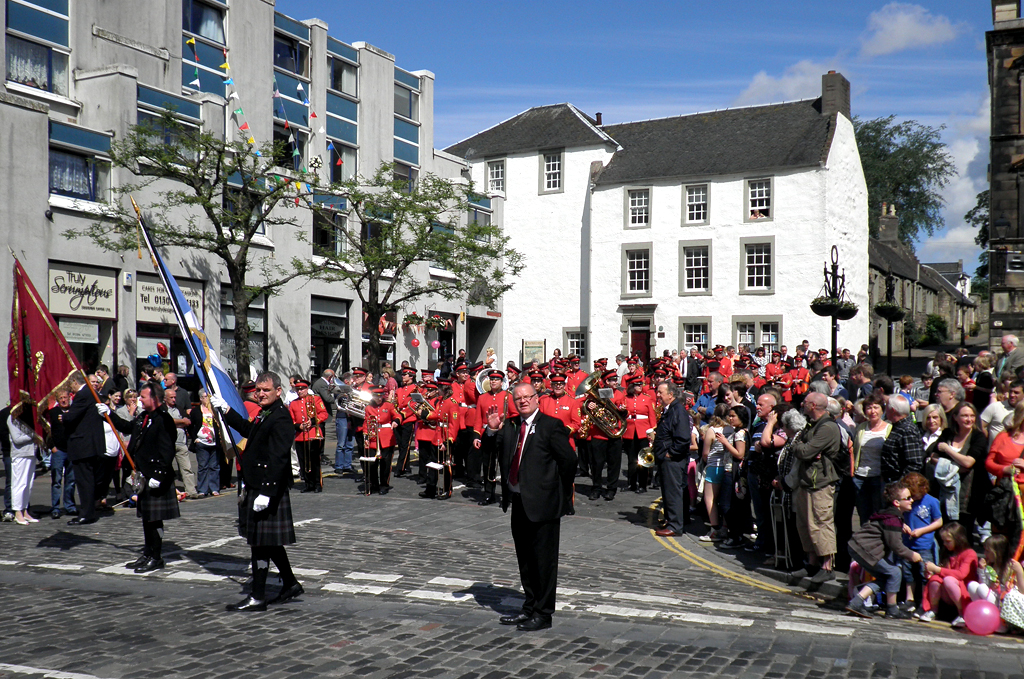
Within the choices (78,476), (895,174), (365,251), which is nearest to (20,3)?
(365,251)

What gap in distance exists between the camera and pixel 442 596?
29.4 feet

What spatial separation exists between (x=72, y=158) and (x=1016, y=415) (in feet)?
71.8

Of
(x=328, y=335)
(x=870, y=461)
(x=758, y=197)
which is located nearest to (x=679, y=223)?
(x=758, y=197)

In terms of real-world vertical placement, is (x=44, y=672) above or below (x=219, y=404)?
below

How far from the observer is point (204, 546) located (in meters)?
11.4

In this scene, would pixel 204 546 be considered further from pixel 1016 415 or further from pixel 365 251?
pixel 365 251

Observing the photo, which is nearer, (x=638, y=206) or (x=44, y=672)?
(x=44, y=672)

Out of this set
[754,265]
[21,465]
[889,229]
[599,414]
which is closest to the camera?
[21,465]

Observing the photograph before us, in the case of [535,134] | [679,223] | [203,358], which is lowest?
[203,358]

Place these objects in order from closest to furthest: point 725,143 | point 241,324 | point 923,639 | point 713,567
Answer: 1. point 923,639
2. point 713,567
3. point 241,324
4. point 725,143

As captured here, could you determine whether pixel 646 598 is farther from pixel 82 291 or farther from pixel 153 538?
pixel 82 291

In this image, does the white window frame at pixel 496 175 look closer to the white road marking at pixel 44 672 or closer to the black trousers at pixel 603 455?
the black trousers at pixel 603 455

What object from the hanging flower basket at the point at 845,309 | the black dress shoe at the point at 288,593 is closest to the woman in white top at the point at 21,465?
the black dress shoe at the point at 288,593

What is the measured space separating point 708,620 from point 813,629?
0.83m
